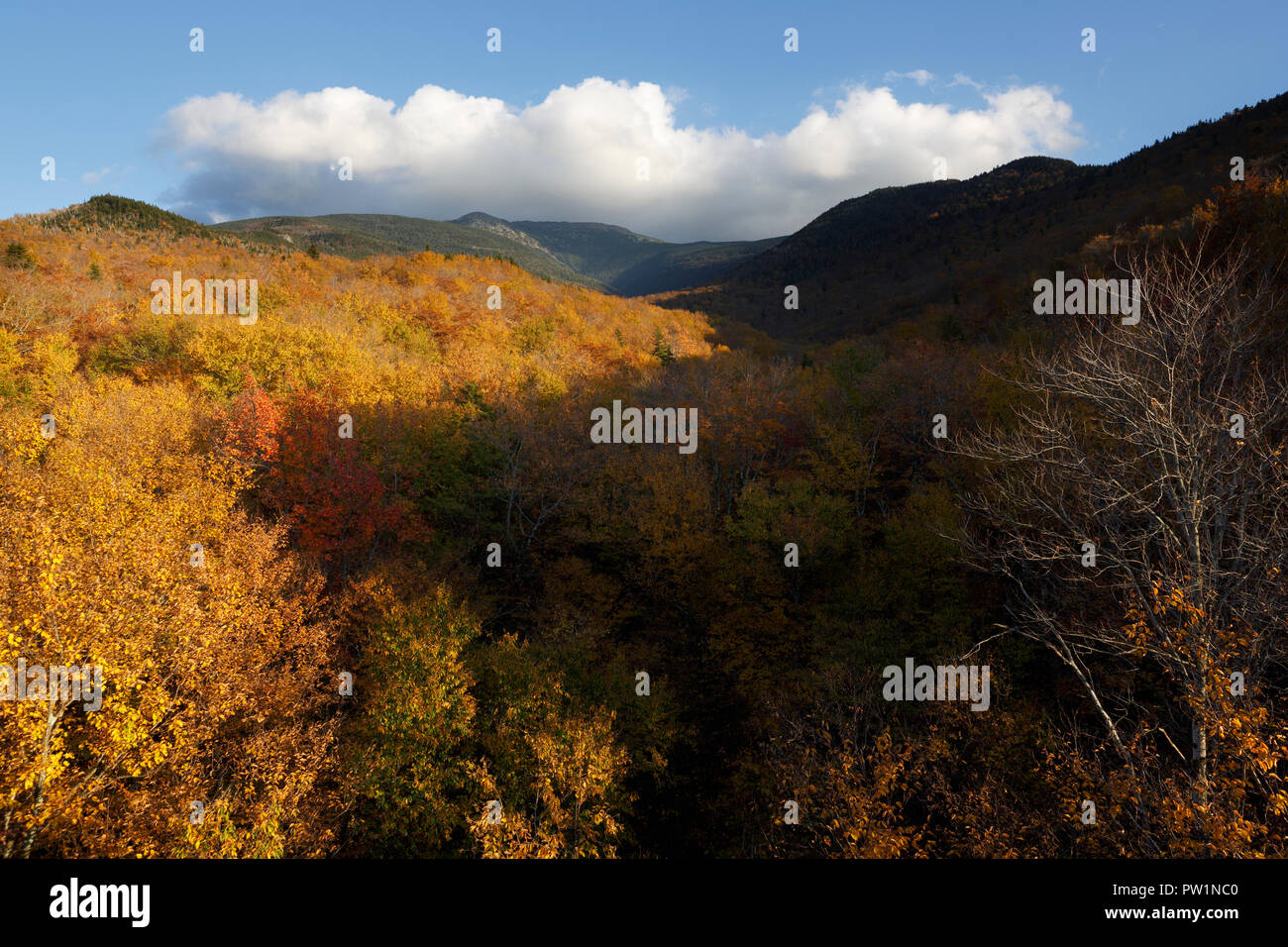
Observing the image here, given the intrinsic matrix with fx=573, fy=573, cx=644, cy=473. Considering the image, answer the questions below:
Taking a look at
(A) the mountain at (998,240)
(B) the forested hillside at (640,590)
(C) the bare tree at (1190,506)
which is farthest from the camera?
(A) the mountain at (998,240)

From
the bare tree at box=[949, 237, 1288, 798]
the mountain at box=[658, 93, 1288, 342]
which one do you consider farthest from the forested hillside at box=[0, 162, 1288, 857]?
the mountain at box=[658, 93, 1288, 342]

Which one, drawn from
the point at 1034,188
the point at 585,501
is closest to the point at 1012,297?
the point at 585,501

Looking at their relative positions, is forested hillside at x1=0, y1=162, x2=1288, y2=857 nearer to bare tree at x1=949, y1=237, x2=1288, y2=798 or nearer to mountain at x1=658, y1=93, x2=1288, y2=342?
bare tree at x1=949, y1=237, x2=1288, y2=798

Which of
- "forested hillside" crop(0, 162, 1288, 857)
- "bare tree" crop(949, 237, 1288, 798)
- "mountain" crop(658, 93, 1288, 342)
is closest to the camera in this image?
"bare tree" crop(949, 237, 1288, 798)

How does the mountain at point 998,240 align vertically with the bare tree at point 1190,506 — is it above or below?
above

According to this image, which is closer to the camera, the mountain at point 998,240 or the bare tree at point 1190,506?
the bare tree at point 1190,506

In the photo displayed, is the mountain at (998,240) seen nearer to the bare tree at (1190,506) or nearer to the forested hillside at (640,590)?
the forested hillside at (640,590)

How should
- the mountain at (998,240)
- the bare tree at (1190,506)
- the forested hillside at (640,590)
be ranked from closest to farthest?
the bare tree at (1190,506), the forested hillside at (640,590), the mountain at (998,240)

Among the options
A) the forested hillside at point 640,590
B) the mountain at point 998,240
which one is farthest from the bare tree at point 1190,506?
the mountain at point 998,240

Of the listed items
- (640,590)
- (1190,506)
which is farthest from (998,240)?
(1190,506)
